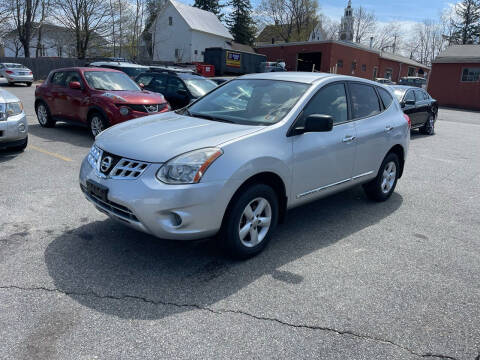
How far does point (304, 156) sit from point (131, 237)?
1968 millimetres

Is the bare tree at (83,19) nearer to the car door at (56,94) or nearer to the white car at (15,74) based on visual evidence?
the white car at (15,74)

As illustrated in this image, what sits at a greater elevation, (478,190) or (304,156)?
(304,156)

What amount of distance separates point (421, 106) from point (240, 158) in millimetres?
10735

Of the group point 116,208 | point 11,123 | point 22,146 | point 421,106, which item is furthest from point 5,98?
point 421,106

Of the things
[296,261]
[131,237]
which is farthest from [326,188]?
[131,237]

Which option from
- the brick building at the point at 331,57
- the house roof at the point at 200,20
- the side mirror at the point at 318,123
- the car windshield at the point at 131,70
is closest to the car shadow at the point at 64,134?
the side mirror at the point at 318,123

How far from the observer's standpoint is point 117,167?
353 centimetres

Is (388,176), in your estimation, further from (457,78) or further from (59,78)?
(457,78)

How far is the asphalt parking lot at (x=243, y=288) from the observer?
273 centimetres

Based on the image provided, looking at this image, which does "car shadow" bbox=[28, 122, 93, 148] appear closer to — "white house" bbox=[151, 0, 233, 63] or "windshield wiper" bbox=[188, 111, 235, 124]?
"windshield wiper" bbox=[188, 111, 235, 124]

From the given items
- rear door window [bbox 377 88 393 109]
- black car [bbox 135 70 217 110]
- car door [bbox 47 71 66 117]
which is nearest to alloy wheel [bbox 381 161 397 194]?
rear door window [bbox 377 88 393 109]

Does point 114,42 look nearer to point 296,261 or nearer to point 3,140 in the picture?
point 3,140

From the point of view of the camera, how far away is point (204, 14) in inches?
2110

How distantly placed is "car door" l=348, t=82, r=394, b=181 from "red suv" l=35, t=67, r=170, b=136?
515cm
